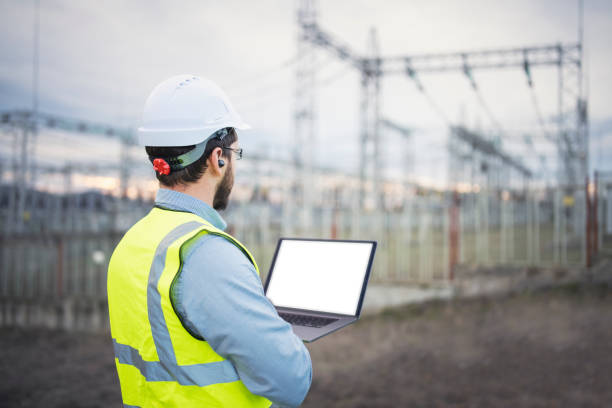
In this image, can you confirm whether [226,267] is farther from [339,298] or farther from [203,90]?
[339,298]

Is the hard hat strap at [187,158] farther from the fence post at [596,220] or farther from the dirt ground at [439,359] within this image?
the fence post at [596,220]

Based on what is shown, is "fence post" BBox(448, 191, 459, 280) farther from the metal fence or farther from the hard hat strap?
the hard hat strap

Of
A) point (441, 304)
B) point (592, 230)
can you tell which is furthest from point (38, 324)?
point (592, 230)

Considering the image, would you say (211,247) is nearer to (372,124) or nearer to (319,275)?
(319,275)

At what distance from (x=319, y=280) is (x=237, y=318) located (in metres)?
0.77

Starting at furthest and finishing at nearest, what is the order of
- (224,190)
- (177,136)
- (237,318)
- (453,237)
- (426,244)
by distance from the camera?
(426,244) → (453,237) → (224,190) → (177,136) → (237,318)

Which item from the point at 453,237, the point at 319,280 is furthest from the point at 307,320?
the point at 453,237

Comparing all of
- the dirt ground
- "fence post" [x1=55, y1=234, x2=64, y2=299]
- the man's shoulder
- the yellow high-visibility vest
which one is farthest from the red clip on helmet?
"fence post" [x1=55, y1=234, x2=64, y2=299]

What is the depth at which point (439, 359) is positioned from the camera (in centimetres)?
658

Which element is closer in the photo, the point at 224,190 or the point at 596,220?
the point at 224,190

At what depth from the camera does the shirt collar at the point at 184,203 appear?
4.78 ft

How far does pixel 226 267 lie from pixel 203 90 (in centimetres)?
58

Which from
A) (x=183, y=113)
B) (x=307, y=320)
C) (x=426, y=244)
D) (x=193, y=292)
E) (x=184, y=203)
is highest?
(x=183, y=113)

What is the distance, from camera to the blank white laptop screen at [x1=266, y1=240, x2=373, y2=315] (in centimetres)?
188
